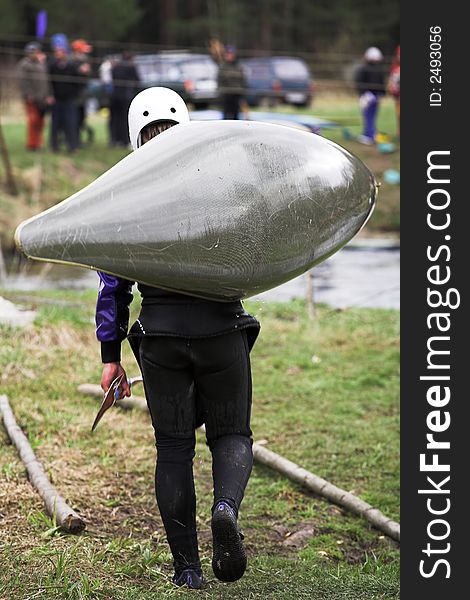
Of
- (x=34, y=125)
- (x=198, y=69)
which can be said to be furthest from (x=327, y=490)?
(x=198, y=69)

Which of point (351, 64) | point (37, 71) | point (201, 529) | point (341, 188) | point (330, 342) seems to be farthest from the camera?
point (351, 64)

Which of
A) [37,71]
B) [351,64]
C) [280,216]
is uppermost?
[280,216]

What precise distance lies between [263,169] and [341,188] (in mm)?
347

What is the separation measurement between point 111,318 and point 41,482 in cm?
138

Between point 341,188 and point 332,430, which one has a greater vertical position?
point 341,188

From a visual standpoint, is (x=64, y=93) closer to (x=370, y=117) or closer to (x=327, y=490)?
(x=370, y=117)

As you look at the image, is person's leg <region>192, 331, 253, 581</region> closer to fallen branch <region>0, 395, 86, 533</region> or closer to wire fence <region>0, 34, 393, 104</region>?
fallen branch <region>0, 395, 86, 533</region>

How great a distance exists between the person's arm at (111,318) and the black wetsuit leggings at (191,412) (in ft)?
0.68

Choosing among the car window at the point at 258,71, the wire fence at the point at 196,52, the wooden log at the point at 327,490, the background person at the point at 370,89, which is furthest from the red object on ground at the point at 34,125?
the wooden log at the point at 327,490

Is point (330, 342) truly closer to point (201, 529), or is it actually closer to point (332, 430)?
point (332, 430)

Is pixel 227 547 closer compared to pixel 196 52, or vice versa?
pixel 227 547

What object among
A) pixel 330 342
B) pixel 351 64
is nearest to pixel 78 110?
pixel 330 342

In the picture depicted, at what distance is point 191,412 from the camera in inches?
150

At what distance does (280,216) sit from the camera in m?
3.62
